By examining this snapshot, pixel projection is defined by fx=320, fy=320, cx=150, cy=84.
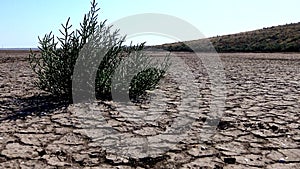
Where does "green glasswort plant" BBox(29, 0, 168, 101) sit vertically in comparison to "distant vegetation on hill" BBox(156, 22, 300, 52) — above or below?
below

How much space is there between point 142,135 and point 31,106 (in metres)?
1.64

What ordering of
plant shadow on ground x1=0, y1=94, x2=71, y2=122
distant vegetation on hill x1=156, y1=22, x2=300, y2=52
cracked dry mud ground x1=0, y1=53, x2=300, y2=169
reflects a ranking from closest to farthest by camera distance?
cracked dry mud ground x1=0, y1=53, x2=300, y2=169 → plant shadow on ground x1=0, y1=94, x2=71, y2=122 → distant vegetation on hill x1=156, y1=22, x2=300, y2=52

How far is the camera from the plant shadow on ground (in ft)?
10.7

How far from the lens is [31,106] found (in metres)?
3.67

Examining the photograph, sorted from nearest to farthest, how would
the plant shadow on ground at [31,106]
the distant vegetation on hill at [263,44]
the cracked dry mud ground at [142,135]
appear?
the cracked dry mud ground at [142,135], the plant shadow on ground at [31,106], the distant vegetation on hill at [263,44]

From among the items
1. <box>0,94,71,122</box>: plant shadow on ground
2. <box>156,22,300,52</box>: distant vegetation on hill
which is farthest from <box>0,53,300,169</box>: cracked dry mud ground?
<box>156,22,300,52</box>: distant vegetation on hill

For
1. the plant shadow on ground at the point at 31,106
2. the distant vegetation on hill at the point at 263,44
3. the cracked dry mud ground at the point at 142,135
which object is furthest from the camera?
the distant vegetation on hill at the point at 263,44

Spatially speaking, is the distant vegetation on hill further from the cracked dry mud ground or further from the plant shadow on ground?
the plant shadow on ground

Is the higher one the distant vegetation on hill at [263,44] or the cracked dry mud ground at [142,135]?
the distant vegetation on hill at [263,44]

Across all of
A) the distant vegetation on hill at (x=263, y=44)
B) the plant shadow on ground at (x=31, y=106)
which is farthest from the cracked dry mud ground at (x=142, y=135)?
the distant vegetation on hill at (x=263, y=44)

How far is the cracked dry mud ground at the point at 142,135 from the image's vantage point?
2.11 metres

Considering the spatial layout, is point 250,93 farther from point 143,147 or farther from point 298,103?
point 143,147

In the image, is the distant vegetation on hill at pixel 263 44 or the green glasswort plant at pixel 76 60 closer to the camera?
the green glasswort plant at pixel 76 60

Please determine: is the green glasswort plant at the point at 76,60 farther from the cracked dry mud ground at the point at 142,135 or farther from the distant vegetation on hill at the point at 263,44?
the distant vegetation on hill at the point at 263,44
